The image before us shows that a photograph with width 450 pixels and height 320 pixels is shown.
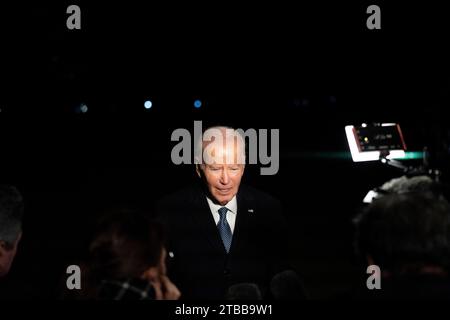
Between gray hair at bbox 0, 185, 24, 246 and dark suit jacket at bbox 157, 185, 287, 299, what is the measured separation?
2.91ft

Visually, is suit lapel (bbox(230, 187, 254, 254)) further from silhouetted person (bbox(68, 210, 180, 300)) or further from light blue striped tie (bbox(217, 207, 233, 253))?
silhouetted person (bbox(68, 210, 180, 300))

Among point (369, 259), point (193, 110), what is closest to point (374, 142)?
point (369, 259)

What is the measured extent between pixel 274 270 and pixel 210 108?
322 inches

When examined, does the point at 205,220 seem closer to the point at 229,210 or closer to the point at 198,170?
the point at 229,210

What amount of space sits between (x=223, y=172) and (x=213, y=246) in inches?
14.4

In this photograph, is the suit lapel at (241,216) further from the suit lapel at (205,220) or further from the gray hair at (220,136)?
the gray hair at (220,136)

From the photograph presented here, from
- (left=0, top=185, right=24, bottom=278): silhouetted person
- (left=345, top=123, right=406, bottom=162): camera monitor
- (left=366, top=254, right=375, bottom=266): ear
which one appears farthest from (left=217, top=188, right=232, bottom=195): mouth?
(left=366, top=254, right=375, bottom=266): ear

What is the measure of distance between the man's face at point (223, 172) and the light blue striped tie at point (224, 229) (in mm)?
74

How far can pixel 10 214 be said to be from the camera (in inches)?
93.5

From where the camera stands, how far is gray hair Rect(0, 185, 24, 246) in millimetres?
2365

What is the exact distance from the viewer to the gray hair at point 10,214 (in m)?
2.37
